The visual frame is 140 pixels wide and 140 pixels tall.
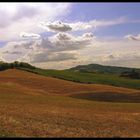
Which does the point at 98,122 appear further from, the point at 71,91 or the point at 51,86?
the point at 51,86

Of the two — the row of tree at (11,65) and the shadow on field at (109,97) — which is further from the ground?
the row of tree at (11,65)

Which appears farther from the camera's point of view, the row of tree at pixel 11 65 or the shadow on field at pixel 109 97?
the row of tree at pixel 11 65

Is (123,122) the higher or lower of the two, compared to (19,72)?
lower

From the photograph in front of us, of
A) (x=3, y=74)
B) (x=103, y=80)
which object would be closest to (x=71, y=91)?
(x=3, y=74)

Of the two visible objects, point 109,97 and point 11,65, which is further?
point 11,65

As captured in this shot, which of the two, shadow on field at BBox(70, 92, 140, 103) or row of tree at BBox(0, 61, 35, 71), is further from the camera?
row of tree at BBox(0, 61, 35, 71)

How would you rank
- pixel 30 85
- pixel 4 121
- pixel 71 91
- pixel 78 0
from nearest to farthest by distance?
pixel 78 0 < pixel 4 121 < pixel 71 91 < pixel 30 85

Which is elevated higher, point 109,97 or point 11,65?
point 11,65

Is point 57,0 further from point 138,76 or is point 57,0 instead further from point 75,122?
point 138,76

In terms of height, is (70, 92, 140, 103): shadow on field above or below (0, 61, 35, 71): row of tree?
below

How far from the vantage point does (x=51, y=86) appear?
263 ft

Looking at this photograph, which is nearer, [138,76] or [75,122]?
[75,122]

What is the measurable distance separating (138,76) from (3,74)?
52.4 metres

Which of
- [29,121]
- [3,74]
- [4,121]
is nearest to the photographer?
[4,121]
